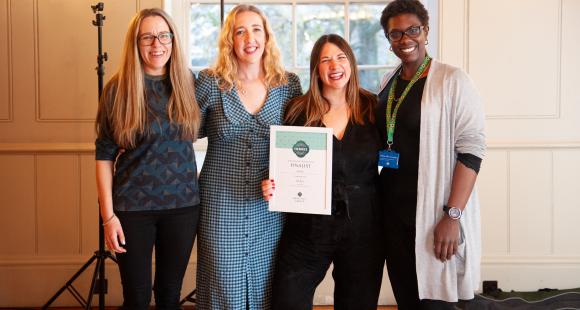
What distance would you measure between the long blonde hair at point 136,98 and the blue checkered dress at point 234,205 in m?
0.11

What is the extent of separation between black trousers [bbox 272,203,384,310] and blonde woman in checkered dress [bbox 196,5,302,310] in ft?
0.34

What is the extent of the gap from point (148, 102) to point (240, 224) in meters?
0.58

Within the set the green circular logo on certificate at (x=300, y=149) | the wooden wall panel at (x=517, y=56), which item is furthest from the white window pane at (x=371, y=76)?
the green circular logo on certificate at (x=300, y=149)

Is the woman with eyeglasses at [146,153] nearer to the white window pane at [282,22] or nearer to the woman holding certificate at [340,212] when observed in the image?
the woman holding certificate at [340,212]

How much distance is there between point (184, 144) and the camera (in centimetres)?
209

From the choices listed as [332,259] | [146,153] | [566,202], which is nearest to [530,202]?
[566,202]

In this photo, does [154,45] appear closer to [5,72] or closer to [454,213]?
[454,213]

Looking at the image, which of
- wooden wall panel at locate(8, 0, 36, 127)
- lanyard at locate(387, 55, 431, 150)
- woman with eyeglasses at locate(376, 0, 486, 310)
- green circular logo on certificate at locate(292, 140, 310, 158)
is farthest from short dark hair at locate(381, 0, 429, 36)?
wooden wall panel at locate(8, 0, 36, 127)

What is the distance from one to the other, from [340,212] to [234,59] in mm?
741

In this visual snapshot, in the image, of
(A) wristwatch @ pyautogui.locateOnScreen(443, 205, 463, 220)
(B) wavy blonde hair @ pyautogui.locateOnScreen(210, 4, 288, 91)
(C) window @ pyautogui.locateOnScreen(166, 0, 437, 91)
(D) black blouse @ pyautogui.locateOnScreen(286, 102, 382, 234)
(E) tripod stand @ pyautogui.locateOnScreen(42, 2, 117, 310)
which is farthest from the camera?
(C) window @ pyautogui.locateOnScreen(166, 0, 437, 91)

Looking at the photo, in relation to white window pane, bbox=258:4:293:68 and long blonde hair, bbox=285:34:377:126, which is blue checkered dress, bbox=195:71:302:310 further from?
white window pane, bbox=258:4:293:68

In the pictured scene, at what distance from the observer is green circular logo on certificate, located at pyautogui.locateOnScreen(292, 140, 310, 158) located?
2.02 m

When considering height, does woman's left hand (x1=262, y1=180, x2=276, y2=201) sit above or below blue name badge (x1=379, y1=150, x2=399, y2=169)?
below

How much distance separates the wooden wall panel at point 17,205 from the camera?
338cm
